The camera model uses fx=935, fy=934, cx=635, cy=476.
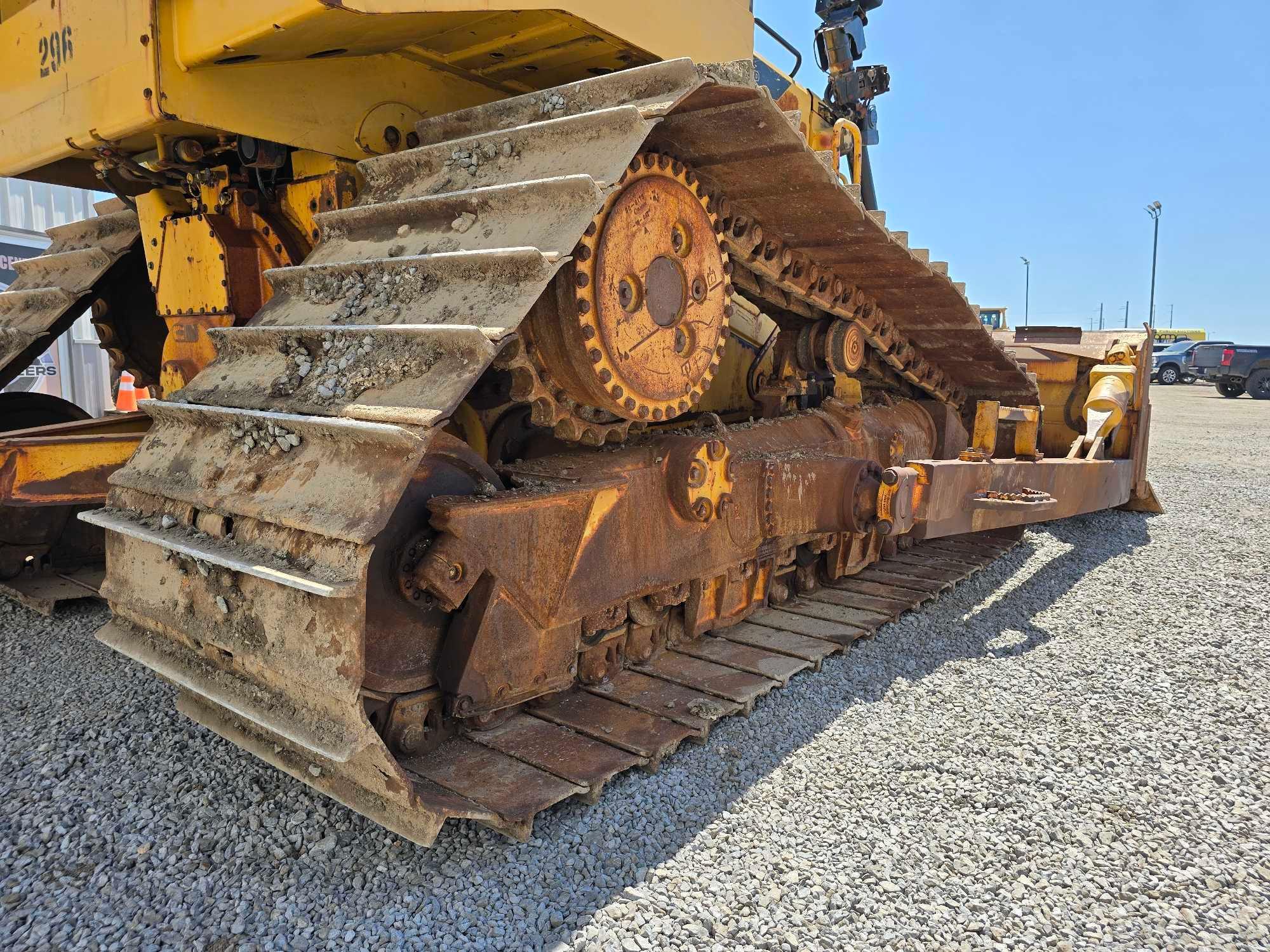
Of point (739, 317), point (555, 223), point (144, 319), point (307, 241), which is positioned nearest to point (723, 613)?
point (739, 317)

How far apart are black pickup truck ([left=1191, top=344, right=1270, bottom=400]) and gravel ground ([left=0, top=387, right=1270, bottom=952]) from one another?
24.9m

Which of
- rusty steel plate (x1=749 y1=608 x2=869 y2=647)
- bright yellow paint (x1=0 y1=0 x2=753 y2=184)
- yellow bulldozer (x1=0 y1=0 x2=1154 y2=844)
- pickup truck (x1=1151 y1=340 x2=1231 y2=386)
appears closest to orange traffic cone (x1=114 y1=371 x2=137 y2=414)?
yellow bulldozer (x1=0 y1=0 x2=1154 y2=844)

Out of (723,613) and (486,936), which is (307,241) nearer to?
(723,613)

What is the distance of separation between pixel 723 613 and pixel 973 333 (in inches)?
81.0

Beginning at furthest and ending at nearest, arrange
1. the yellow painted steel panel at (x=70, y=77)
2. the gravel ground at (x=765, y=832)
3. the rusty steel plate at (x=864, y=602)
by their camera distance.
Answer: the rusty steel plate at (x=864, y=602), the yellow painted steel panel at (x=70, y=77), the gravel ground at (x=765, y=832)

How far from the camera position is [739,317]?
14.5ft

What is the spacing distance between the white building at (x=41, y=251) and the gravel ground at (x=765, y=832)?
7.47 meters

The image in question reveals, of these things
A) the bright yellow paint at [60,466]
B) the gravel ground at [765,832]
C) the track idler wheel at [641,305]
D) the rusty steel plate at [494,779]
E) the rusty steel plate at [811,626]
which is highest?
the track idler wheel at [641,305]

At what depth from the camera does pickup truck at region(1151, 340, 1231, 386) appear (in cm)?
2989

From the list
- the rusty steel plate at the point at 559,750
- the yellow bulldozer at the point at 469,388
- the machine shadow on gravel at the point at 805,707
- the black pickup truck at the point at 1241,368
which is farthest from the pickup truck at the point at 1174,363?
the rusty steel plate at the point at 559,750

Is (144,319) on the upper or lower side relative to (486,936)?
upper

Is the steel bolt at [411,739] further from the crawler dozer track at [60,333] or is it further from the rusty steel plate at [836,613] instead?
the crawler dozer track at [60,333]

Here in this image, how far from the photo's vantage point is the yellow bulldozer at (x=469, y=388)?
7.41 ft

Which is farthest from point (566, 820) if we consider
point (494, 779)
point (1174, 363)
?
point (1174, 363)
